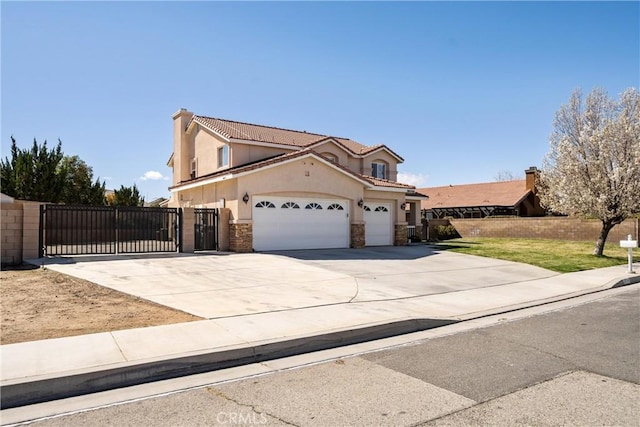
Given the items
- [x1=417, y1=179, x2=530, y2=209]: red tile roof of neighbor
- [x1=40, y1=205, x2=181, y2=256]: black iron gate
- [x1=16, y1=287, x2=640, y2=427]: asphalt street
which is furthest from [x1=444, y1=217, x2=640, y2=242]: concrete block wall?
[x1=16, y1=287, x2=640, y2=427]: asphalt street

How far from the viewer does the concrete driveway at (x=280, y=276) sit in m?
9.76

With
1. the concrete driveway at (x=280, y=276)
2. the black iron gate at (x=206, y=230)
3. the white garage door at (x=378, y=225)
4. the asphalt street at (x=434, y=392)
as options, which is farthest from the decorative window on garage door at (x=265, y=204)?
the asphalt street at (x=434, y=392)

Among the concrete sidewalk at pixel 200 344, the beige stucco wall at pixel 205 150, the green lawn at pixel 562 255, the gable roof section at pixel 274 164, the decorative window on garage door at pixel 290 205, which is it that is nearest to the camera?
the concrete sidewalk at pixel 200 344

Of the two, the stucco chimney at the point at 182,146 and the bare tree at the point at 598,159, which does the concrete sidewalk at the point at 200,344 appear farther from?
the stucco chimney at the point at 182,146

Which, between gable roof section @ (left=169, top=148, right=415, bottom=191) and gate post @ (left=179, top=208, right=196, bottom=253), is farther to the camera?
gable roof section @ (left=169, top=148, right=415, bottom=191)

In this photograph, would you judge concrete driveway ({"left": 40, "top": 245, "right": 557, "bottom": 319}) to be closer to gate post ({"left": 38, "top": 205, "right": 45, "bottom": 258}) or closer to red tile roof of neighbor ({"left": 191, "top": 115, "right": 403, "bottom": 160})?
gate post ({"left": 38, "top": 205, "right": 45, "bottom": 258})

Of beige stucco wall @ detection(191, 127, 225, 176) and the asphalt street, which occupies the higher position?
beige stucco wall @ detection(191, 127, 225, 176)

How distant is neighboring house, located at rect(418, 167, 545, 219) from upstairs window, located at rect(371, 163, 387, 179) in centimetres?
1174

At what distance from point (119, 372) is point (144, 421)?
1215 millimetres

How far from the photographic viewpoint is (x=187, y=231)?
1853 cm

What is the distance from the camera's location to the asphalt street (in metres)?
4.40

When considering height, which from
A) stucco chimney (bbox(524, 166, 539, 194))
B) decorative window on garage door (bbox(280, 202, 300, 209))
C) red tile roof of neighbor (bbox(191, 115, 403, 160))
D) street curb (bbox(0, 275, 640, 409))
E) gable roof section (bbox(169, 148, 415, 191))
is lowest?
street curb (bbox(0, 275, 640, 409))

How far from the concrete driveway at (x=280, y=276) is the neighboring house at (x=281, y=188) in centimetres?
174

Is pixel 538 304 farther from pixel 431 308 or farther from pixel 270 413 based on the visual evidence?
pixel 270 413
